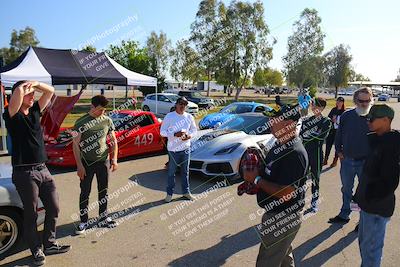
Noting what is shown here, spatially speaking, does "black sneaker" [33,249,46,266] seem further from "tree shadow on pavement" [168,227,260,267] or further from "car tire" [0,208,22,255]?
"tree shadow on pavement" [168,227,260,267]

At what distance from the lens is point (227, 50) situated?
38.0m

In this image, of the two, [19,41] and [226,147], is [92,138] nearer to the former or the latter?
[226,147]

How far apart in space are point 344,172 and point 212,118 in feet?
26.7

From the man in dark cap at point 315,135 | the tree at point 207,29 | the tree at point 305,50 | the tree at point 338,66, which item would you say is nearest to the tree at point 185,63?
the tree at point 207,29

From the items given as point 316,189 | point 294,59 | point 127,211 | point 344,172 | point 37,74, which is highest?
point 294,59

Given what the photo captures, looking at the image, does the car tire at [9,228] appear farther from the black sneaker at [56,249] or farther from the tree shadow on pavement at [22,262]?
the black sneaker at [56,249]

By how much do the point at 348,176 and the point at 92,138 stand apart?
3.53 meters

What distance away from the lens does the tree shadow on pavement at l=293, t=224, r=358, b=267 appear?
12.9 ft

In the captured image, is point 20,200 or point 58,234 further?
point 58,234

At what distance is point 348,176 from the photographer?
4875 millimetres

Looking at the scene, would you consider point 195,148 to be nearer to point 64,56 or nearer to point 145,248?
point 145,248

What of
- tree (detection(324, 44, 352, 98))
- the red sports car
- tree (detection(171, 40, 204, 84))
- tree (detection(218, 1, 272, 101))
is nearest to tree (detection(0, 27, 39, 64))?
tree (detection(171, 40, 204, 84))

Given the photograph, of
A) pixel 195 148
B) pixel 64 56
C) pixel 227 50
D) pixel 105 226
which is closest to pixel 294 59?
pixel 227 50

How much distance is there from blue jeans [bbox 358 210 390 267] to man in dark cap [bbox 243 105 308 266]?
864 mm
